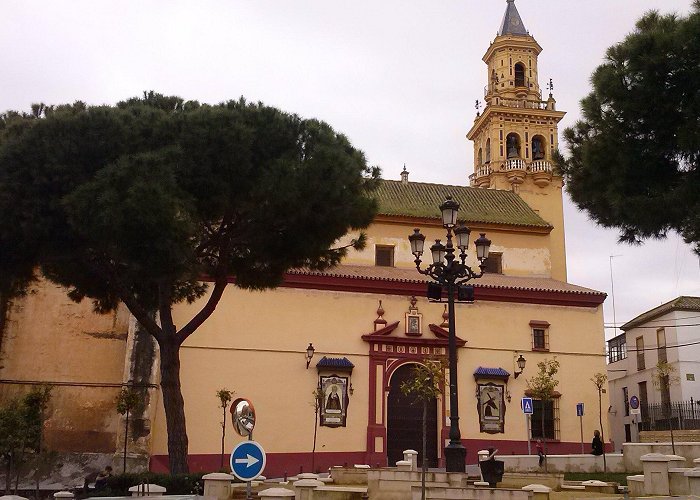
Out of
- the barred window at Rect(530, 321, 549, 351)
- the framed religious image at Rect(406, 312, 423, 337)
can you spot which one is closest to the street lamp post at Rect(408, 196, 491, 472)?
the framed religious image at Rect(406, 312, 423, 337)

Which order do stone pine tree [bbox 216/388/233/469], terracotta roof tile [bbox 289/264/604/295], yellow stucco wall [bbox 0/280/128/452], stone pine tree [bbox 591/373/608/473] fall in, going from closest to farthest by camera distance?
stone pine tree [bbox 216/388/233/469]
yellow stucco wall [bbox 0/280/128/452]
stone pine tree [bbox 591/373/608/473]
terracotta roof tile [bbox 289/264/604/295]

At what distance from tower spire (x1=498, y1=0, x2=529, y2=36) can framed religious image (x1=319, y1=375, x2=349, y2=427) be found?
24.6 meters

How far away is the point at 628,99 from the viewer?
46.2 feet

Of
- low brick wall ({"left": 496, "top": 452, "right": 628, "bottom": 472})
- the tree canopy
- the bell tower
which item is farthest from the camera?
the bell tower

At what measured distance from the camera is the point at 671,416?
1219 inches

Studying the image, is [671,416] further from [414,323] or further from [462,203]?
[462,203]

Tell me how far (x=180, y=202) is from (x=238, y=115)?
255 cm

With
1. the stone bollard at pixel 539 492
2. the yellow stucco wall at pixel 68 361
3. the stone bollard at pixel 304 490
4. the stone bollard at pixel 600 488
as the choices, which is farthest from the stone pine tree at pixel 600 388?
the yellow stucco wall at pixel 68 361

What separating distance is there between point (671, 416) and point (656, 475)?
57.3 feet

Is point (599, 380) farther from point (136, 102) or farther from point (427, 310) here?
point (136, 102)

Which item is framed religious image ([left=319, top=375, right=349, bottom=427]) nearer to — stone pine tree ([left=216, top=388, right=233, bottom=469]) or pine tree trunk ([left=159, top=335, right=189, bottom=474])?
stone pine tree ([left=216, top=388, right=233, bottom=469])

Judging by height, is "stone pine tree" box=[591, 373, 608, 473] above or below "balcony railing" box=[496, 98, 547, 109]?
below

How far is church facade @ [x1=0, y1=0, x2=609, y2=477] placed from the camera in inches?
1024

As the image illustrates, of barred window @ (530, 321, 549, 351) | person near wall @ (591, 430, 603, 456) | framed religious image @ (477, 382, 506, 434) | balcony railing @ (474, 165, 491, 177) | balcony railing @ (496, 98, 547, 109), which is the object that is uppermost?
balcony railing @ (496, 98, 547, 109)
